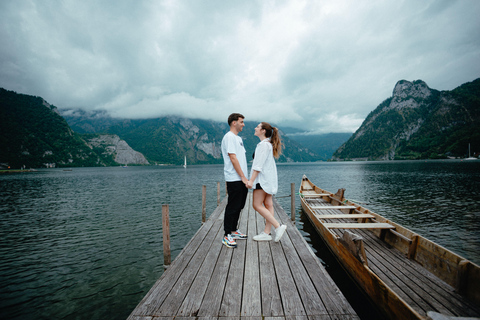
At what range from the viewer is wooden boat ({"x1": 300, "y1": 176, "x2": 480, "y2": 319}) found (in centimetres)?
347

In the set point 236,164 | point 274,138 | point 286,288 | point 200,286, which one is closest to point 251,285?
point 286,288

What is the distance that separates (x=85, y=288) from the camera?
20.6 feet

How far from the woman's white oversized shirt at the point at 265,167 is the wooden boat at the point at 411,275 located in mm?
2152

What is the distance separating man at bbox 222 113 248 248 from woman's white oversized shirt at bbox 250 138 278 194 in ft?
1.04

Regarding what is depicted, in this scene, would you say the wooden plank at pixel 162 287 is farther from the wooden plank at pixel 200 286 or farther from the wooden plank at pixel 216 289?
the wooden plank at pixel 216 289

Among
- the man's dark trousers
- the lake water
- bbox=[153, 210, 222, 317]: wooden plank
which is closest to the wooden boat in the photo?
the lake water

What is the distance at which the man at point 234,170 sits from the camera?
4746 mm

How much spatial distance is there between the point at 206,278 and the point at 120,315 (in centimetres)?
308

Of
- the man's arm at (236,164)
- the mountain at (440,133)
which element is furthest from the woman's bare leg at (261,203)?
the mountain at (440,133)

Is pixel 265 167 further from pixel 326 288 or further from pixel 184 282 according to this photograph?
pixel 184 282

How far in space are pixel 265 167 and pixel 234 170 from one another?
0.74 metres

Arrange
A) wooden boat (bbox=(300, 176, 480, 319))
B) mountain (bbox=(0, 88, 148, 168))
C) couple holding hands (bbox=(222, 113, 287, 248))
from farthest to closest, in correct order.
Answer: mountain (bbox=(0, 88, 148, 168)) < couple holding hands (bbox=(222, 113, 287, 248)) < wooden boat (bbox=(300, 176, 480, 319))

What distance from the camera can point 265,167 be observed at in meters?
4.96

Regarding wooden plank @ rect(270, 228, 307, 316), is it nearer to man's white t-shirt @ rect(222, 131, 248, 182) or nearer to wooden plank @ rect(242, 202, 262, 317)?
wooden plank @ rect(242, 202, 262, 317)
